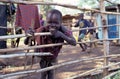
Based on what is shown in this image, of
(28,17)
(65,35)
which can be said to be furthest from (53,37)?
(28,17)

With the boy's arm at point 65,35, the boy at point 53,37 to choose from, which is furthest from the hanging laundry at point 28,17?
the boy's arm at point 65,35

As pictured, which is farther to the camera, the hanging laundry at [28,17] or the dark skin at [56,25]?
the hanging laundry at [28,17]

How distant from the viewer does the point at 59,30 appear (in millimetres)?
3486

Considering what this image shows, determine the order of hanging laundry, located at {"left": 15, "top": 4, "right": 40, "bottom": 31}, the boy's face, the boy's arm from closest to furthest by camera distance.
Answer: the boy's arm < the boy's face < hanging laundry, located at {"left": 15, "top": 4, "right": 40, "bottom": 31}

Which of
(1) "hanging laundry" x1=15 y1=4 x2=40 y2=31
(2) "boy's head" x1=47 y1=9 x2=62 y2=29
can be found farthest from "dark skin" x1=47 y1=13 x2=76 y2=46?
(1) "hanging laundry" x1=15 y1=4 x2=40 y2=31

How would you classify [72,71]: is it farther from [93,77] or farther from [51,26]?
[51,26]

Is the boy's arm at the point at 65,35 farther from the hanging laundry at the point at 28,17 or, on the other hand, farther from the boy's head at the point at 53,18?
the hanging laundry at the point at 28,17

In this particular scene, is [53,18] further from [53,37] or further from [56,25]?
[53,37]

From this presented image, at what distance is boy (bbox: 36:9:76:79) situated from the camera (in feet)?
11.1

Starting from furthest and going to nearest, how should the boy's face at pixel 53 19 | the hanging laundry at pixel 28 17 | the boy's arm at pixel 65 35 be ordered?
the hanging laundry at pixel 28 17 → the boy's face at pixel 53 19 → the boy's arm at pixel 65 35

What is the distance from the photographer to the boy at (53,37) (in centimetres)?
339

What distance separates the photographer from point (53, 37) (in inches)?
140

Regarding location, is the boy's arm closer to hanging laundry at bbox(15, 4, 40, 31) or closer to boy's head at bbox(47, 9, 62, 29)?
boy's head at bbox(47, 9, 62, 29)

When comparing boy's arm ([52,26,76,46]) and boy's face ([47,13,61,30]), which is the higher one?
boy's face ([47,13,61,30])
